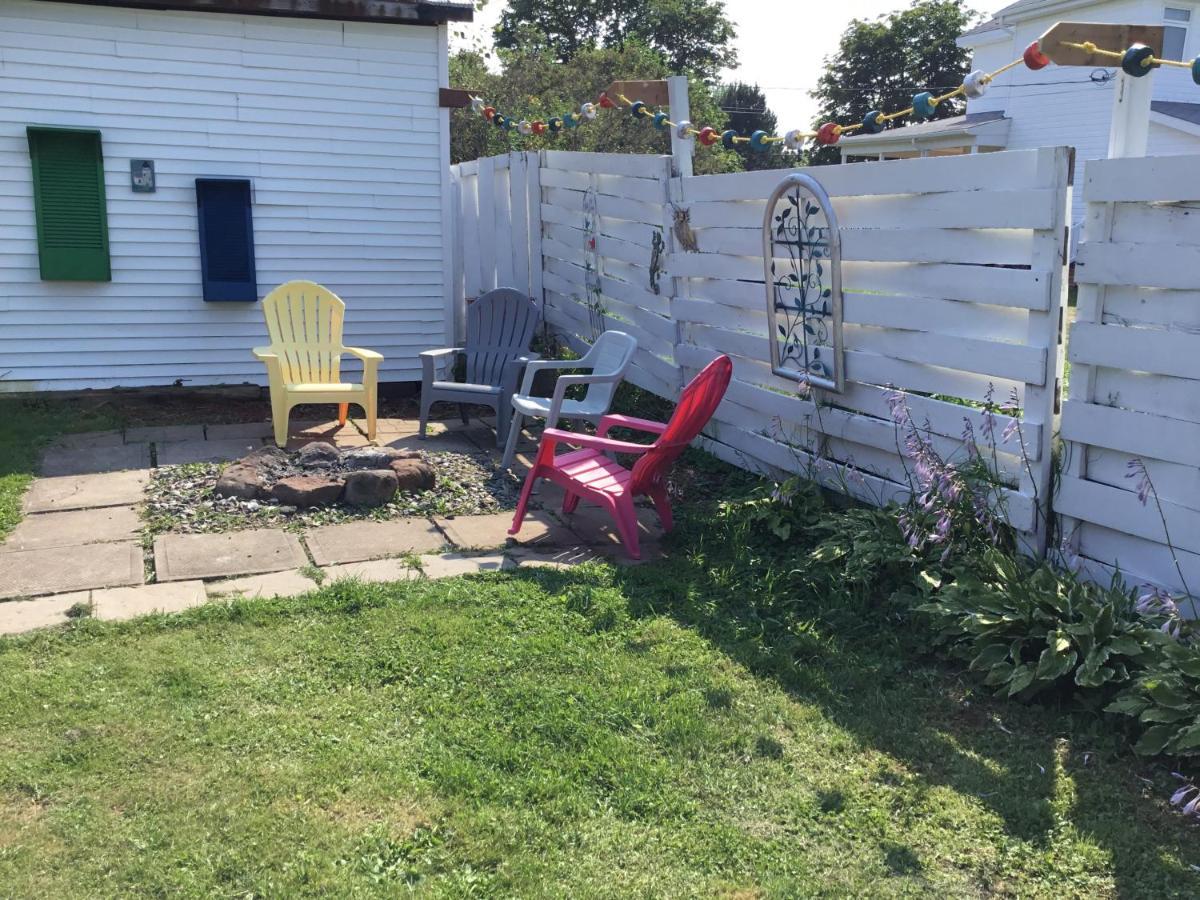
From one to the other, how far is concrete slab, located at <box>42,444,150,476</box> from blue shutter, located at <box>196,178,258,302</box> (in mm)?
1737

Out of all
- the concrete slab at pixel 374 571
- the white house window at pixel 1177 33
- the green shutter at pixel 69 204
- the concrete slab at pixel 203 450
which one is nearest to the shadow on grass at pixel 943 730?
the concrete slab at pixel 374 571

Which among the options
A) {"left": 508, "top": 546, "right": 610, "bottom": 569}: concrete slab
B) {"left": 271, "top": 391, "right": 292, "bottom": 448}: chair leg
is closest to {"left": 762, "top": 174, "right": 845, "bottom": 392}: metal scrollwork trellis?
{"left": 508, "top": 546, "right": 610, "bottom": 569}: concrete slab

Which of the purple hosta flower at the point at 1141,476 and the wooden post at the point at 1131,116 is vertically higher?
the wooden post at the point at 1131,116

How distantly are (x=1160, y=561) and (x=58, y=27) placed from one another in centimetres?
761

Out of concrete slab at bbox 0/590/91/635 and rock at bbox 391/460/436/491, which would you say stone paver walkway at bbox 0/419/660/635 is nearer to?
concrete slab at bbox 0/590/91/635

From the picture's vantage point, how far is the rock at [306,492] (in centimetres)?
521

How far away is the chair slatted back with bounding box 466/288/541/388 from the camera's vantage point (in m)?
7.20

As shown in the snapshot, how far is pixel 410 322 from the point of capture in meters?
8.52

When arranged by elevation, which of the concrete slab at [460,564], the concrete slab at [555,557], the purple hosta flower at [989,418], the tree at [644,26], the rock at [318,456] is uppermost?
the tree at [644,26]

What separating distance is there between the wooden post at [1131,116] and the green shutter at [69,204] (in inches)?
262

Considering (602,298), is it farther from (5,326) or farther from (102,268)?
(5,326)

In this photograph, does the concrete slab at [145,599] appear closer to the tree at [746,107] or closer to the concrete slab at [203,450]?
A: the concrete slab at [203,450]

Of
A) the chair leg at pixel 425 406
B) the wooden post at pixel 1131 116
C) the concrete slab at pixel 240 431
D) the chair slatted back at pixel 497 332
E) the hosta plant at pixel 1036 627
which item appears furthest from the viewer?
the chair slatted back at pixel 497 332

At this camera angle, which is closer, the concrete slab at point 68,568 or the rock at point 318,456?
the concrete slab at point 68,568
